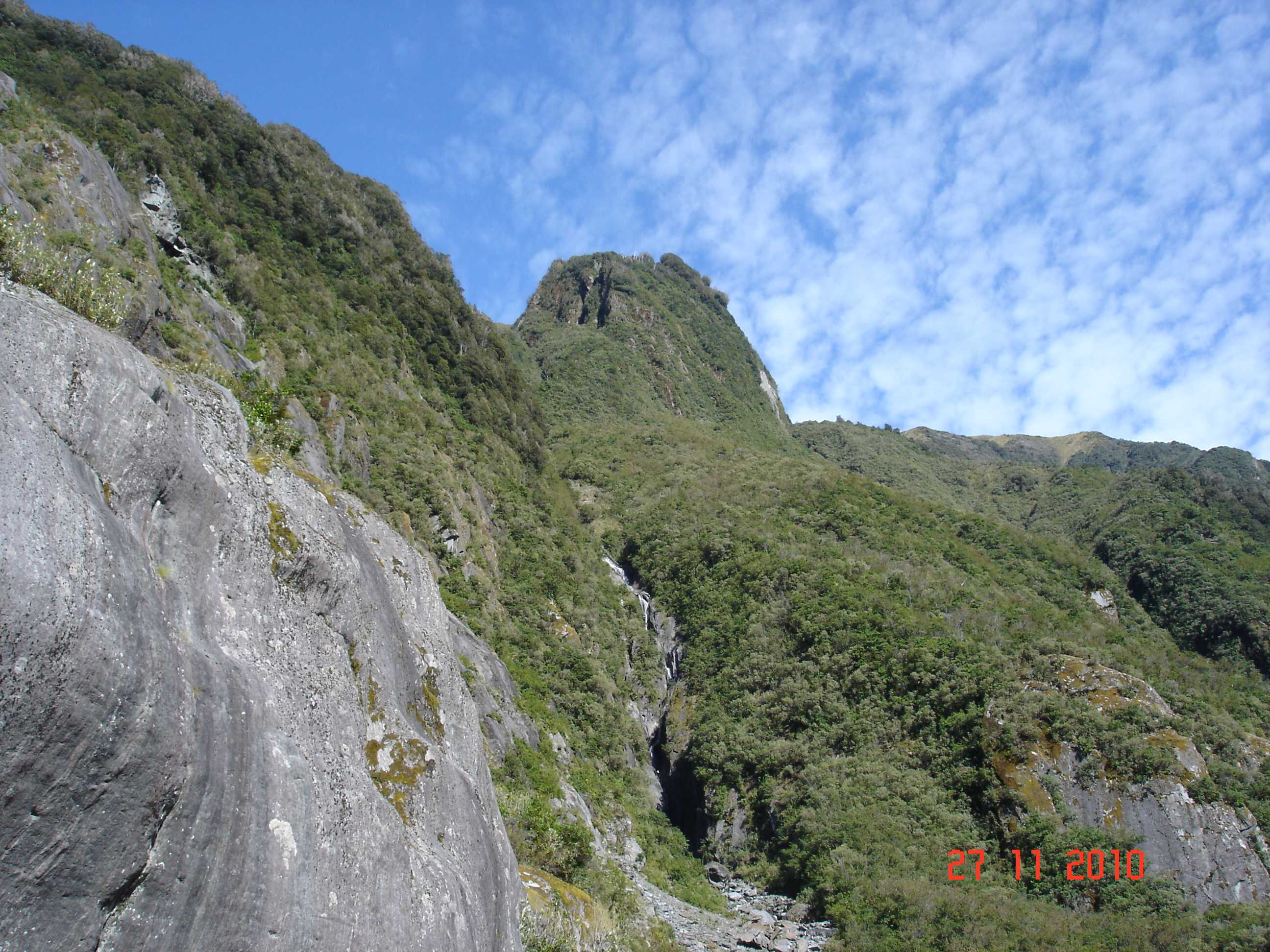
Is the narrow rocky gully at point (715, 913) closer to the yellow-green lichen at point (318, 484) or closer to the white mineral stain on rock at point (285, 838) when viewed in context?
the yellow-green lichen at point (318, 484)

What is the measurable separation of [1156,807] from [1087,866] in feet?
11.8

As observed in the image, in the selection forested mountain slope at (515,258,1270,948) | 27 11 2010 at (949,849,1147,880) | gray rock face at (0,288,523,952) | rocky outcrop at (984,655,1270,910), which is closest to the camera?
gray rock face at (0,288,523,952)

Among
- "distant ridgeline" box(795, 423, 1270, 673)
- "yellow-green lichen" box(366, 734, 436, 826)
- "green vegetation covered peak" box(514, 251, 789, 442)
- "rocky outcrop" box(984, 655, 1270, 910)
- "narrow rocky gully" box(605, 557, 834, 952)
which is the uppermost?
"green vegetation covered peak" box(514, 251, 789, 442)

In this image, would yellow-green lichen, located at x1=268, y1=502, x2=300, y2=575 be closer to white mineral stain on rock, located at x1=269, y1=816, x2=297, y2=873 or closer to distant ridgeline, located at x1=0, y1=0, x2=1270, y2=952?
distant ridgeline, located at x1=0, y1=0, x2=1270, y2=952

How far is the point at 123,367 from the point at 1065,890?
30.0 meters

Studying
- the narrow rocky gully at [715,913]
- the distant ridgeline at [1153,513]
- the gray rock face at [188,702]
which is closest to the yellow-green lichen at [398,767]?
the gray rock face at [188,702]

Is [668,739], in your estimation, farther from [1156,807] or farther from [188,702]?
[188,702]

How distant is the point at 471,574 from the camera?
33.1m

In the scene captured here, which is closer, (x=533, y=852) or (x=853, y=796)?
A: (x=533, y=852)

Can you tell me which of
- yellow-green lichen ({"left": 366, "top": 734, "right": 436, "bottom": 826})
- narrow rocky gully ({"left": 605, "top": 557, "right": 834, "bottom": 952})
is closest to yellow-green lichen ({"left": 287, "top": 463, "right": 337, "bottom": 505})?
yellow-green lichen ({"left": 366, "top": 734, "right": 436, "bottom": 826})

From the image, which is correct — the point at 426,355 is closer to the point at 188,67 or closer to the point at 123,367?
the point at 188,67

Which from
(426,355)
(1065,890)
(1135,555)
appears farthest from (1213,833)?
(426,355)

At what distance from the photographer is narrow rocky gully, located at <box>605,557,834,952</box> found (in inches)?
865

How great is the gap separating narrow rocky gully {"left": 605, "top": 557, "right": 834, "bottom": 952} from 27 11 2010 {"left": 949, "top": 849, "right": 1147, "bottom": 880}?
231 inches
